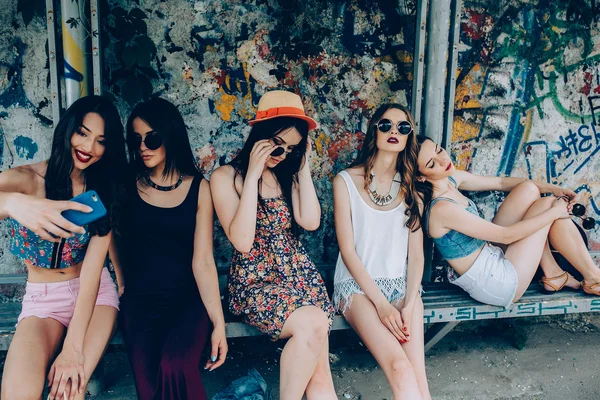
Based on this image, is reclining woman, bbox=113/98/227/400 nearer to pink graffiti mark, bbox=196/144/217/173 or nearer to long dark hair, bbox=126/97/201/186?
long dark hair, bbox=126/97/201/186

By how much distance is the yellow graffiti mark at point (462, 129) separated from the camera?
3971 millimetres

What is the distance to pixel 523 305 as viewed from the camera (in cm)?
315

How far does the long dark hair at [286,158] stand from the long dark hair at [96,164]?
2.12 feet

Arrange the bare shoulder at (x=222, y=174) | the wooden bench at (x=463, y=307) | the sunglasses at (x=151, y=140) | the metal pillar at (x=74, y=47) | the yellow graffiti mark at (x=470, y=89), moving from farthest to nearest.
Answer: the yellow graffiti mark at (x=470, y=89), the wooden bench at (x=463, y=307), the metal pillar at (x=74, y=47), the bare shoulder at (x=222, y=174), the sunglasses at (x=151, y=140)

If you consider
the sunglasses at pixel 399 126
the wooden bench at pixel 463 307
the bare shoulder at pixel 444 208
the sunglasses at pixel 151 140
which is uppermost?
the sunglasses at pixel 399 126

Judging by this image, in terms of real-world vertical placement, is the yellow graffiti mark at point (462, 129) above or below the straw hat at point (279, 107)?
below

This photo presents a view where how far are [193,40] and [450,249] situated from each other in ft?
7.44

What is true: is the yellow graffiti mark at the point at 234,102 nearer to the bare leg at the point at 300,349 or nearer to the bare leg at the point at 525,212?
the bare leg at the point at 300,349

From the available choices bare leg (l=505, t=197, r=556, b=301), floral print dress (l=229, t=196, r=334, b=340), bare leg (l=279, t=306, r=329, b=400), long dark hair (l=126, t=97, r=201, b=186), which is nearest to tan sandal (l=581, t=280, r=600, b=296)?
bare leg (l=505, t=197, r=556, b=301)

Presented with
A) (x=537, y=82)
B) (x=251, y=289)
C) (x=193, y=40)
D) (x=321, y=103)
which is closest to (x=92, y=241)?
(x=251, y=289)

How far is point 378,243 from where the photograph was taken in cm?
302

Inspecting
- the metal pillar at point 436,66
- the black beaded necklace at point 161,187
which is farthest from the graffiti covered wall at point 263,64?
the black beaded necklace at point 161,187

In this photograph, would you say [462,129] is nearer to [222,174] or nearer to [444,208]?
[444,208]

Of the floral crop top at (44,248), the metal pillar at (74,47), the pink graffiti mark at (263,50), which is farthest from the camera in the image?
the pink graffiti mark at (263,50)
